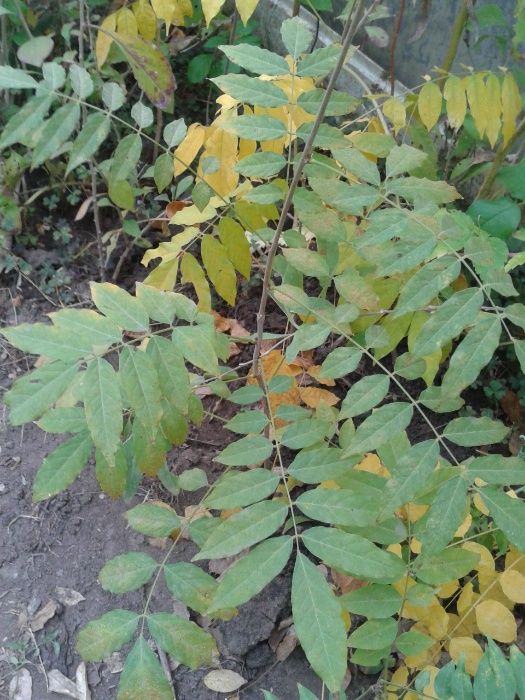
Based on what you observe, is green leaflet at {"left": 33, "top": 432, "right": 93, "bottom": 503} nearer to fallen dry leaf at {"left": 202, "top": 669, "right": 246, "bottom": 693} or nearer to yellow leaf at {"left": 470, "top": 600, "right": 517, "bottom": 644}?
fallen dry leaf at {"left": 202, "top": 669, "right": 246, "bottom": 693}

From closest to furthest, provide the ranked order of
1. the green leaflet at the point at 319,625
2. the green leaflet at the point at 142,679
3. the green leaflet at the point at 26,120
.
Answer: the green leaflet at the point at 319,625
the green leaflet at the point at 142,679
the green leaflet at the point at 26,120

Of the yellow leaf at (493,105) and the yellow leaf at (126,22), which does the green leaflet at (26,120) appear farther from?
the yellow leaf at (493,105)

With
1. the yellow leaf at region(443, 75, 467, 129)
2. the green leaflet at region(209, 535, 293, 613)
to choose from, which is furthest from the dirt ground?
the yellow leaf at region(443, 75, 467, 129)

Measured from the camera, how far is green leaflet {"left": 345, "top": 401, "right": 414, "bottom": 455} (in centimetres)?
116

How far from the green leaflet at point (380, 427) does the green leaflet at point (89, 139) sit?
882 millimetres

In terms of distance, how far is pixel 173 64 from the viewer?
3.19m

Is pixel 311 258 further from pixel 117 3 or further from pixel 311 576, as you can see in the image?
pixel 117 3

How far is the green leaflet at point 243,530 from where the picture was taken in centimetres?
110

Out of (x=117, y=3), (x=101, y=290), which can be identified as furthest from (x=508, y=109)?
(x=117, y=3)

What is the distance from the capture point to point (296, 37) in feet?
4.86

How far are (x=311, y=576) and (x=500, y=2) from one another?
2523mm

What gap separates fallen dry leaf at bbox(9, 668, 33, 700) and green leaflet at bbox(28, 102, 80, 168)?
1.34 meters

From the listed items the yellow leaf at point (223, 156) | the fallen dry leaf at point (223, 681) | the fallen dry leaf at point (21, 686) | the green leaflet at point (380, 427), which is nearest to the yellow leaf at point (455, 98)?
the yellow leaf at point (223, 156)

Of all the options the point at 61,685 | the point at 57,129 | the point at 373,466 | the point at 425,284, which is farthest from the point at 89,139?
the point at 61,685
